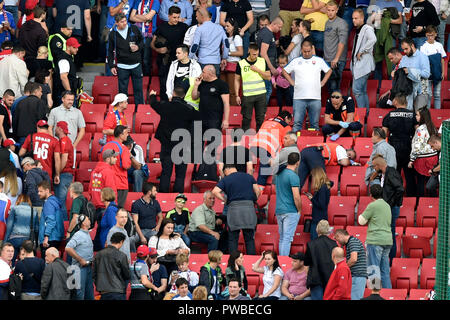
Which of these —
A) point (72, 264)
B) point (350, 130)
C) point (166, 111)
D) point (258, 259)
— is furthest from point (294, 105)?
point (72, 264)

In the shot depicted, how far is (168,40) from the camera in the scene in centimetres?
2038

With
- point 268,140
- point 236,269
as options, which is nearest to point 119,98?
point 268,140

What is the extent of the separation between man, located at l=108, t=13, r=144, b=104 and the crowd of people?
22mm

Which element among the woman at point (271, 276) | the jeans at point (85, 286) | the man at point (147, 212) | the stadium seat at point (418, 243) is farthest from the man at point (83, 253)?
the stadium seat at point (418, 243)

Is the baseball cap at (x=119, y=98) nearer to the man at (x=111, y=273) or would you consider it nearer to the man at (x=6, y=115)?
the man at (x=6, y=115)

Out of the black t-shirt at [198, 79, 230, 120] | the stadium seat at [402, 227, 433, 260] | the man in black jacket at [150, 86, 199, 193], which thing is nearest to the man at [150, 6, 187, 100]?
the black t-shirt at [198, 79, 230, 120]

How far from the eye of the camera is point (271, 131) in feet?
60.2

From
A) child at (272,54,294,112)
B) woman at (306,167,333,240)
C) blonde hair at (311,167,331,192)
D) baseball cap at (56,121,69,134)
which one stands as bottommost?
woman at (306,167,333,240)

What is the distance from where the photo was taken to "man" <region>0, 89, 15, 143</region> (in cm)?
→ 1839

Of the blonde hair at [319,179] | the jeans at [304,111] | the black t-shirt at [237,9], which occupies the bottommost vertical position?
the blonde hair at [319,179]

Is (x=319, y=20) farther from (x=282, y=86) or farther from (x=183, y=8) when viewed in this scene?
(x=183, y=8)

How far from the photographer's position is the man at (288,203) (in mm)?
16906

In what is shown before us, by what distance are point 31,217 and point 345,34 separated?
628 centimetres

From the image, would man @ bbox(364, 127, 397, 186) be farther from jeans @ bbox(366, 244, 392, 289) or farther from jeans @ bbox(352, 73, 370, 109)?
jeans @ bbox(352, 73, 370, 109)
